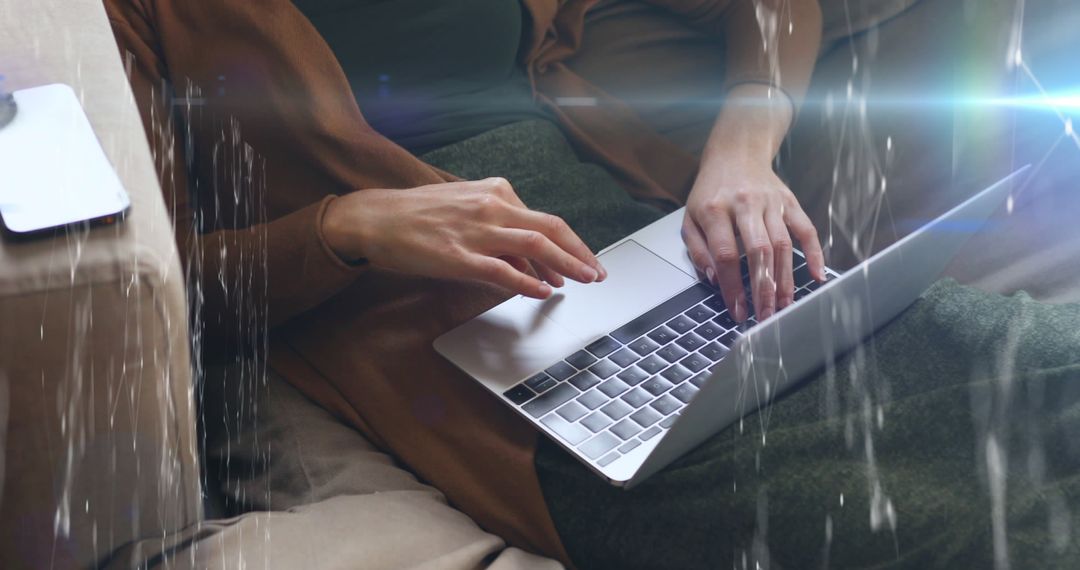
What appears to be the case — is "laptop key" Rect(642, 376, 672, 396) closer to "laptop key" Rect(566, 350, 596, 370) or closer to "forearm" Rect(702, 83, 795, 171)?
"laptop key" Rect(566, 350, 596, 370)

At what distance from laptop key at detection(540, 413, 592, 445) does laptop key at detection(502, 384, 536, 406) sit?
17 mm

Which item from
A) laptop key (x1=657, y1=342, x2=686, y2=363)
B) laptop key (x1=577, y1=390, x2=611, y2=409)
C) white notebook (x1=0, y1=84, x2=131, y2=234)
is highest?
white notebook (x1=0, y1=84, x2=131, y2=234)

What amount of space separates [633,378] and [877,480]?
0.14m

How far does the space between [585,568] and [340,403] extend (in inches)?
7.3

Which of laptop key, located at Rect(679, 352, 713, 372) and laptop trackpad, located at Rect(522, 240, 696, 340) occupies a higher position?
laptop trackpad, located at Rect(522, 240, 696, 340)

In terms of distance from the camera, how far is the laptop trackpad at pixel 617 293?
66 cm

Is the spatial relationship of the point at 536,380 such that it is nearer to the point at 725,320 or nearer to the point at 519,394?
the point at 519,394

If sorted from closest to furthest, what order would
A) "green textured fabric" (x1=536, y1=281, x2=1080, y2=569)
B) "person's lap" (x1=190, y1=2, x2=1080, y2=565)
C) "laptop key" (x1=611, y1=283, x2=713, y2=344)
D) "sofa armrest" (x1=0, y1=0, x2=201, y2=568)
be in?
"sofa armrest" (x1=0, y1=0, x2=201, y2=568)
"green textured fabric" (x1=536, y1=281, x2=1080, y2=569)
"laptop key" (x1=611, y1=283, x2=713, y2=344)
"person's lap" (x1=190, y1=2, x2=1080, y2=565)

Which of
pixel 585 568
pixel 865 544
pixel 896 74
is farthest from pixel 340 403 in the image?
pixel 896 74

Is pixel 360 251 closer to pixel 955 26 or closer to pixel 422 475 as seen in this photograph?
pixel 422 475

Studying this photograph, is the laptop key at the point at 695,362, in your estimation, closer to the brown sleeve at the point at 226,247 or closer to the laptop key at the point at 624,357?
the laptop key at the point at 624,357

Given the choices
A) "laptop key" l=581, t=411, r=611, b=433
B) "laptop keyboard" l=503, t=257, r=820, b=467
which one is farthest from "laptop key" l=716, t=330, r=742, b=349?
"laptop key" l=581, t=411, r=611, b=433

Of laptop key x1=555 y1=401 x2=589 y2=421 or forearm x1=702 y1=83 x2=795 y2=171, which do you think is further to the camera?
forearm x1=702 y1=83 x2=795 y2=171

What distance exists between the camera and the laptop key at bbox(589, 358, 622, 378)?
2.06 feet
